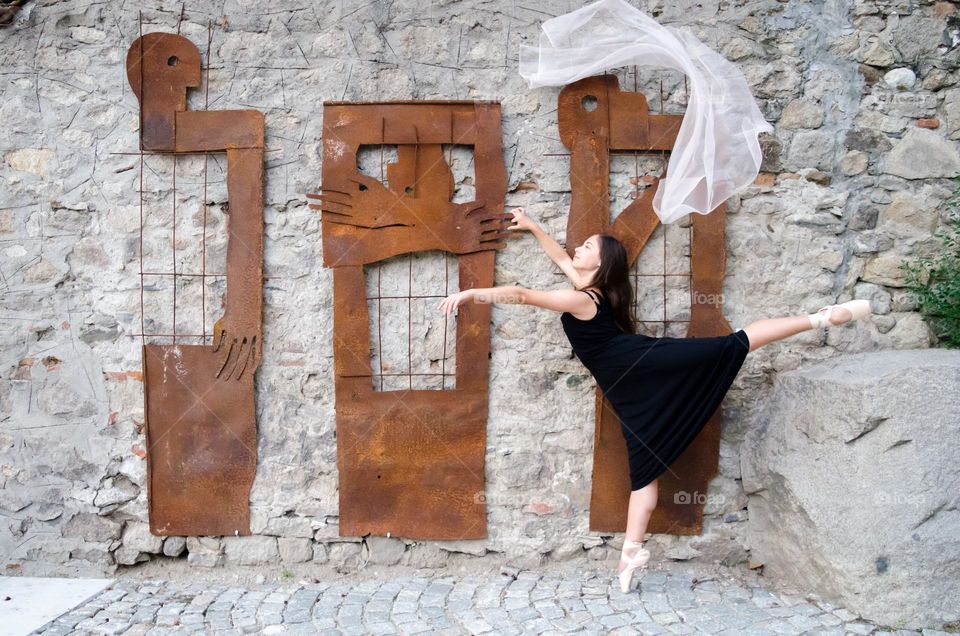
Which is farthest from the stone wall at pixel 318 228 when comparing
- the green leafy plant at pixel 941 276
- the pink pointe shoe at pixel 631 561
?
the pink pointe shoe at pixel 631 561

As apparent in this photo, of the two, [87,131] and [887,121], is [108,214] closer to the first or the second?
[87,131]

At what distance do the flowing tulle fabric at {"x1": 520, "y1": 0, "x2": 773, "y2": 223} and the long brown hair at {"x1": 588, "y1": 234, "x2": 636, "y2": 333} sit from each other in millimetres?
294

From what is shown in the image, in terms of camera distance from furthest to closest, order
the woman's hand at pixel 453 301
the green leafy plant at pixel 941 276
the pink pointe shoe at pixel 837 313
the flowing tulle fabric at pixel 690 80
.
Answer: the green leafy plant at pixel 941 276 < the flowing tulle fabric at pixel 690 80 < the pink pointe shoe at pixel 837 313 < the woman's hand at pixel 453 301

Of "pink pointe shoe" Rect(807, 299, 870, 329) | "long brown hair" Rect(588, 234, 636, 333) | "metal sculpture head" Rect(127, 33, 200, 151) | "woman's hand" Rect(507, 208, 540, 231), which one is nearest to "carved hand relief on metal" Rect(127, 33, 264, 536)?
"metal sculpture head" Rect(127, 33, 200, 151)

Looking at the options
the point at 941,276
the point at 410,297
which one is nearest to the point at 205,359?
the point at 410,297

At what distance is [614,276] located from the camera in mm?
3195

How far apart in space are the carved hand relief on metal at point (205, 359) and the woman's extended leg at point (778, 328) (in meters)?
2.18

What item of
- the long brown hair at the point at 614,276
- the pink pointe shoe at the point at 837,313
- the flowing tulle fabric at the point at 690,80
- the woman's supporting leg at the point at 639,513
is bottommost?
the woman's supporting leg at the point at 639,513

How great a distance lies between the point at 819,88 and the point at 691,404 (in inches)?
61.6

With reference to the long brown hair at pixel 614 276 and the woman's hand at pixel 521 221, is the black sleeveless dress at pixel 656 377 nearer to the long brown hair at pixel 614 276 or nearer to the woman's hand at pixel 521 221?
the long brown hair at pixel 614 276

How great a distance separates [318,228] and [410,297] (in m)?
0.53

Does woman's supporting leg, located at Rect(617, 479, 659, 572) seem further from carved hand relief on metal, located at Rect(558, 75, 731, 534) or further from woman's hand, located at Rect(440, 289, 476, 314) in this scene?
woman's hand, located at Rect(440, 289, 476, 314)

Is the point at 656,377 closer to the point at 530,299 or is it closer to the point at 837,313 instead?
the point at 530,299

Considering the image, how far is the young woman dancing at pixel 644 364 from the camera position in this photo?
3.13 meters
